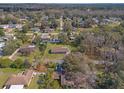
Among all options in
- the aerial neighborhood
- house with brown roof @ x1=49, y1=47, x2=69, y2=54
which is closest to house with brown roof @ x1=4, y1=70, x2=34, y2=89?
the aerial neighborhood

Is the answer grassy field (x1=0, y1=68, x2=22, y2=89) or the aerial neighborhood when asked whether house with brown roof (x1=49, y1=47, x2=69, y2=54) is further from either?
grassy field (x1=0, y1=68, x2=22, y2=89)

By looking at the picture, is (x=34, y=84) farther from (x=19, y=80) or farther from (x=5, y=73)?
(x=5, y=73)

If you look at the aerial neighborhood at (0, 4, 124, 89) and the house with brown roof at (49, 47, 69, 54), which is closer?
the aerial neighborhood at (0, 4, 124, 89)

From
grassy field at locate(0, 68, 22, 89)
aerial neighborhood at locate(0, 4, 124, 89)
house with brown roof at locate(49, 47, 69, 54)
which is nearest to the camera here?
aerial neighborhood at locate(0, 4, 124, 89)

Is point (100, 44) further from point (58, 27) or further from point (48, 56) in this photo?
point (58, 27)

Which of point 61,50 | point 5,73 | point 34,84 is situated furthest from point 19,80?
point 61,50

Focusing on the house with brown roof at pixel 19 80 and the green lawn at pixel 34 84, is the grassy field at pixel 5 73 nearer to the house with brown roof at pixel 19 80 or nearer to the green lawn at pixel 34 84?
the house with brown roof at pixel 19 80

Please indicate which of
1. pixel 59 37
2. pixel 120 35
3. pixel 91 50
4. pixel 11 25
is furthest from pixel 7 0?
pixel 11 25

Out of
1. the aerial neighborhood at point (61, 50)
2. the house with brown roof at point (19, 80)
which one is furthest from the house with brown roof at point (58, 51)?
the house with brown roof at point (19, 80)
